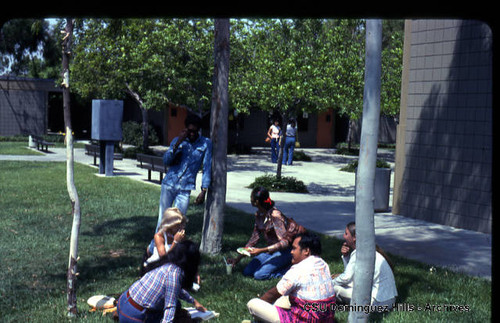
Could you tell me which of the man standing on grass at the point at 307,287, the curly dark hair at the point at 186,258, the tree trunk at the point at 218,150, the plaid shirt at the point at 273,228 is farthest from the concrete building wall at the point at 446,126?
→ the curly dark hair at the point at 186,258

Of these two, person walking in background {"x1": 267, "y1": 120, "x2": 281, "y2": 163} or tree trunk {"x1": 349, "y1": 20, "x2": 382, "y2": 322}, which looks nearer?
tree trunk {"x1": 349, "y1": 20, "x2": 382, "y2": 322}

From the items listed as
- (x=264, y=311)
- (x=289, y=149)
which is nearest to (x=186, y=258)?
(x=264, y=311)

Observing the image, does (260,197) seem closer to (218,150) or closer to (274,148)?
(218,150)

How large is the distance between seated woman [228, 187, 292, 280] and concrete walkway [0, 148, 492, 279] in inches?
85.3

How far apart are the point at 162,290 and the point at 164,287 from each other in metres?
0.03

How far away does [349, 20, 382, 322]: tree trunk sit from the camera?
449 centimetres

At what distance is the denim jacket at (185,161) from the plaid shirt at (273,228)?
1.00 m

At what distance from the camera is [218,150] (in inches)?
301

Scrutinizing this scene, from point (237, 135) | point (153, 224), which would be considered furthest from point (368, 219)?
point (237, 135)

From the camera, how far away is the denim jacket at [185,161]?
7.05 m

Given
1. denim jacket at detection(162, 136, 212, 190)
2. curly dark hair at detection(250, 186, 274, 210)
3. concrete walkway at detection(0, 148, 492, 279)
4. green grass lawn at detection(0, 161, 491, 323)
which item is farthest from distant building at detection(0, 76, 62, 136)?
curly dark hair at detection(250, 186, 274, 210)

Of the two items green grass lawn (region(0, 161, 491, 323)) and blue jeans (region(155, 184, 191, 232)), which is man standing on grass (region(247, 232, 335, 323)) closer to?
green grass lawn (region(0, 161, 491, 323))

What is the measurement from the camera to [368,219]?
14.9 ft
